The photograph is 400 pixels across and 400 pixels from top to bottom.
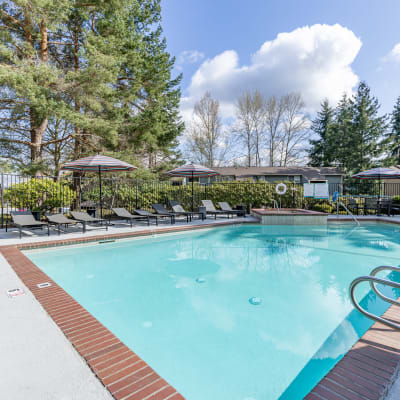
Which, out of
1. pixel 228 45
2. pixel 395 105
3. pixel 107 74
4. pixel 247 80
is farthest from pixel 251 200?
pixel 395 105

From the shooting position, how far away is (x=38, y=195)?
1051 cm

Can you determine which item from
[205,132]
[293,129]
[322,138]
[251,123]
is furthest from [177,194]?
[322,138]

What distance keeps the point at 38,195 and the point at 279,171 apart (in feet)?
78.9

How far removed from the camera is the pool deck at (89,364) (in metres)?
1.64

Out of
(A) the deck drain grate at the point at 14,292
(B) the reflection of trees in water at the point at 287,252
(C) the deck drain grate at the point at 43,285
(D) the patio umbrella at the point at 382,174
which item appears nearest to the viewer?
(A) the deck drain grate at the point at 14,292

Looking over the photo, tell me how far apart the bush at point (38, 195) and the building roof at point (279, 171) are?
19.4m

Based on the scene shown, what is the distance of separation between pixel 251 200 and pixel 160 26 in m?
12.6

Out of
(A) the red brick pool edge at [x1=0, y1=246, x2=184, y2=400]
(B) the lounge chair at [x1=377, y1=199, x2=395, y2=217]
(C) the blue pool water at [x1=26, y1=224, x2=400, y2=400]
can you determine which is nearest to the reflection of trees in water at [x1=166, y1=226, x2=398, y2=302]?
(C) the blue pool water at [x1=26, y1=224, x2=400, y2=400]

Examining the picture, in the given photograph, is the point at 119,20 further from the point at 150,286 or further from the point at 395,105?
the point at 395,105

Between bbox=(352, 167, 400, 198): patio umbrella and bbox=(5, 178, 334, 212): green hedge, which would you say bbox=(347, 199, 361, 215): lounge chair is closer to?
bbox=(5, 178, 334, 212): green hedge

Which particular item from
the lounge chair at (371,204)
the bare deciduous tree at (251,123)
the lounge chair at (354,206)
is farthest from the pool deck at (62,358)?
the bare deciduous tree at (251,123)

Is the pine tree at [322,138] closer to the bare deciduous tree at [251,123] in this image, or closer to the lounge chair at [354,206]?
the bare deciduous tree at [251,123]

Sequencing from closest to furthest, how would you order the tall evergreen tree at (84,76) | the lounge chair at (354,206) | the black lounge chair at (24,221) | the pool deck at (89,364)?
1. the pool deck at (89,364)
2. the black lounge chair at (24,221)
3. the tall evergreen tree at (84,76)
4. the lounge chair at (354,206)

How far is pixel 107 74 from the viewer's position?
11719 millimetres
